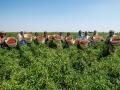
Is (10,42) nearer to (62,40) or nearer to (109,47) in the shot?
(62,40)

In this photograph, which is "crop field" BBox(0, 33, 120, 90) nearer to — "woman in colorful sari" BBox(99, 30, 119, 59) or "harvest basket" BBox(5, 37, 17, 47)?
"woman in colorful sari" BBox(99, 30, 119, 59)

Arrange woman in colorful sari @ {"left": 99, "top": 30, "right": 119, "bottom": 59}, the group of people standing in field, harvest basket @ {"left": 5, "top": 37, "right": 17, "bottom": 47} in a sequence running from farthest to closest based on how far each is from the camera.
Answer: harvest basket @ {"left": 5, "top": 37, "right": 17, "bottom": 47}
the group of people standing in field
woman in colorful sari @ {"left": 99, "top": 30, "right": 119, "bottom": 59}

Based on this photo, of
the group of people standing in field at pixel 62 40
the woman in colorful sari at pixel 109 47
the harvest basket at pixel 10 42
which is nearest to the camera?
the woman in colorful sari at pixel 109 47

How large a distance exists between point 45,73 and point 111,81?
95.0 inches

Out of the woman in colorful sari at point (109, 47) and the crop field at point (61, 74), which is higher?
the woman in colorful sari at point (109, 47)

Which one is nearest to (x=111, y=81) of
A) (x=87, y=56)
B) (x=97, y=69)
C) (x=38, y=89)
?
(x=97, y=69)

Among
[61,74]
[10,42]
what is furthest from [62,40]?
[61,74]

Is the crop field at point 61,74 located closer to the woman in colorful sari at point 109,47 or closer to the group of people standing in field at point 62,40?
the woman in colorful sari at point 109,47

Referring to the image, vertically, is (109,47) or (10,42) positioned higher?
(10,42)

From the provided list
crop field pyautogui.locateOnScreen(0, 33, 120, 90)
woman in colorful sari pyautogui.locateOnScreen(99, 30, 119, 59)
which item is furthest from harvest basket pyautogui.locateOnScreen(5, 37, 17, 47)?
woman in colorful sari pyautogui.locateOnScreen(99, 30, 119, 59)

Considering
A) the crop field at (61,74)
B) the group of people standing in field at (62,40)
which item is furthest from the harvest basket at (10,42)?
the crop field at (61,74)

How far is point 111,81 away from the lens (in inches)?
506

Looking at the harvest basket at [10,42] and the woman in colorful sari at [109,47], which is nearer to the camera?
the woman in colorful sari at [109,47]

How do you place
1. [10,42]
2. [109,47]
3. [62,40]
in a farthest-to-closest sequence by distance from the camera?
[62,40]
[10,42]
[109,47]
